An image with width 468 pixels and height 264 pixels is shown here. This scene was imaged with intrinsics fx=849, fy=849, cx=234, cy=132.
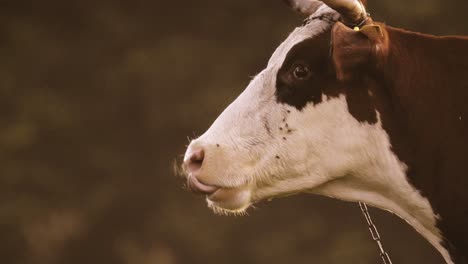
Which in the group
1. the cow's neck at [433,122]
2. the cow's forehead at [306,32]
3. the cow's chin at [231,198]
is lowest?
the cow's chin at [231,198]

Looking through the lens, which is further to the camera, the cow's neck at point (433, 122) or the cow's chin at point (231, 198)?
the cow's chin at point (231, 198)

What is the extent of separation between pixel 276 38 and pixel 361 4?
268 centimetres

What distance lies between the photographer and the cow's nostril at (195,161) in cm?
160

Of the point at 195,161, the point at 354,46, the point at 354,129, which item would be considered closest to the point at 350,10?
the point at 354,46

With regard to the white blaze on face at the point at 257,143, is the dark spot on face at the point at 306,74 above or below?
above

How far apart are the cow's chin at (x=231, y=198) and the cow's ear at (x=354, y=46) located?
0.30 m

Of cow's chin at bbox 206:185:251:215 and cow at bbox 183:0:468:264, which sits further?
cow's chin at bbox 206:185:251:215

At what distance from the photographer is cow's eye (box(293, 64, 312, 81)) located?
159cm

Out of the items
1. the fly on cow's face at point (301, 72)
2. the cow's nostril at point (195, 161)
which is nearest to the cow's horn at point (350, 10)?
the fly on cow's face at point (301, 72)

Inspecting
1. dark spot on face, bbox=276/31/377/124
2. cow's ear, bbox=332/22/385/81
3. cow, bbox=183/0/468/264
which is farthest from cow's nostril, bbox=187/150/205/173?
cow's ear, bbox=332/22/385/81

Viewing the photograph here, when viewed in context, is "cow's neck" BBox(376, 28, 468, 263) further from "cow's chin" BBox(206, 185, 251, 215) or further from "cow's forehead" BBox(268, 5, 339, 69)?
"cow's chin" BBox(206, 185, 251, 215)

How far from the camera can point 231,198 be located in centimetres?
164

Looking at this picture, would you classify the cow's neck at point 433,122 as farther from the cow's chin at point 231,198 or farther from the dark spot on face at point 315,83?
the cow's chin at point 231,198

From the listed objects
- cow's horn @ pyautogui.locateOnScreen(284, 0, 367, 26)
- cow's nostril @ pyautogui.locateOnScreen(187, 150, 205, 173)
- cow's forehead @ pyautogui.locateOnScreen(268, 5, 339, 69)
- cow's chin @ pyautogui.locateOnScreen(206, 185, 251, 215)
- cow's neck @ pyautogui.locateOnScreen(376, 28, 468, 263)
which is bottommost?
cow's chin @ pyautogui.locateOnScreen(206, 185, 251, 215)
